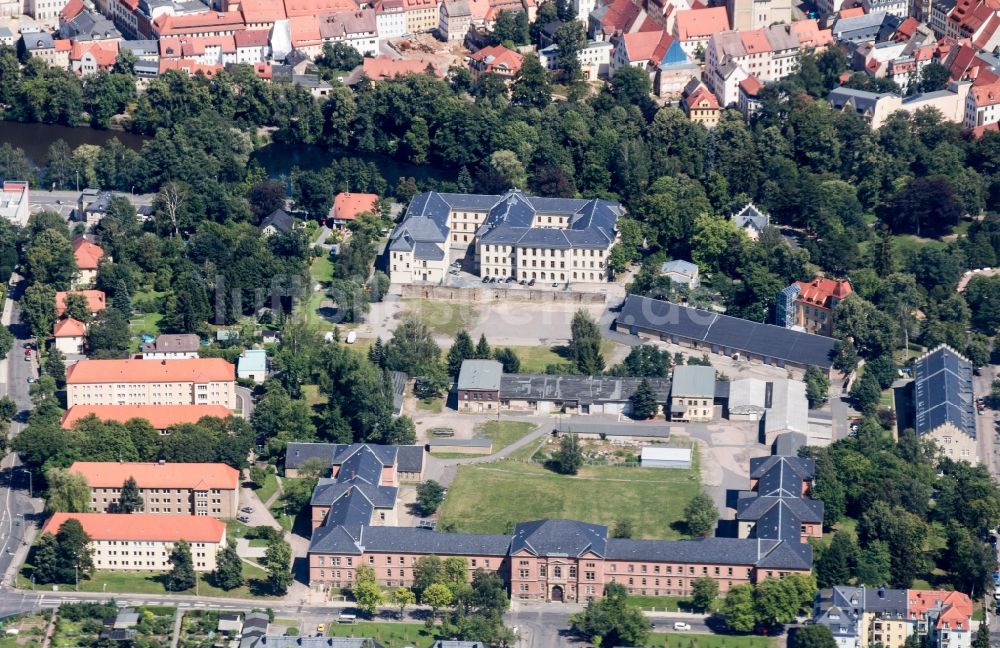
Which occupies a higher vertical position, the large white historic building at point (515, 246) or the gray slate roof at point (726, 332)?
the large white historic building at point (515, 246)

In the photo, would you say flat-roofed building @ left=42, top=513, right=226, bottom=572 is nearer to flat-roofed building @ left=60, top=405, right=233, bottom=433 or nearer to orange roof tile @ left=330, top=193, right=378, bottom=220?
flat-roofed building @ left=60, top=405, right=233, bottom=433

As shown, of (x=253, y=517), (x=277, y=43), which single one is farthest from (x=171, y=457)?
(x=277, y=43)


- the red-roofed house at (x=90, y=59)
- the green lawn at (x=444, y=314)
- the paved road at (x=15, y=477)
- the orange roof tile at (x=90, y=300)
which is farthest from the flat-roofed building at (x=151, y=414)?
the red-roofed house at (x=90, y=59)

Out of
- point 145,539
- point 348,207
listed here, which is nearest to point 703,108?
point 348,207

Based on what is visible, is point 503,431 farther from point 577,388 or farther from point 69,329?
point 69,329

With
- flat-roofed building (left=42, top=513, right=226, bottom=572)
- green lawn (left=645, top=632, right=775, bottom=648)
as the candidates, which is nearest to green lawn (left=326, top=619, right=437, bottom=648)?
flat-roofed building (left=42, top=513, right=226, bottom=572)

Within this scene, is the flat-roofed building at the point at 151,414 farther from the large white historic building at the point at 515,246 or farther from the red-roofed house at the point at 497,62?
the red-roofed house at the point at 497,62
